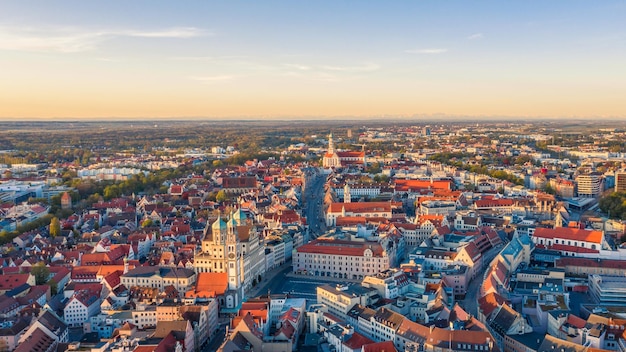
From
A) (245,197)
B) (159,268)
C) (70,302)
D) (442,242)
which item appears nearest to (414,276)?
(442,242)

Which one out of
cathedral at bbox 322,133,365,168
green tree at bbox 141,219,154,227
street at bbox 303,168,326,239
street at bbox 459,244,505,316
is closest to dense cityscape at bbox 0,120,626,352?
street at bbox 459,244,505,316

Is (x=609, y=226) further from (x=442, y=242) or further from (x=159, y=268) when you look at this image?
(x=159, y=268)

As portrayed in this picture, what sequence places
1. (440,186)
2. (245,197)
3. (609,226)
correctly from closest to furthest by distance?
(609,226) < (245,197) < (440,186)

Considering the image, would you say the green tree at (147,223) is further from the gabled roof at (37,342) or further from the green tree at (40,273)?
the gabled roof at (37,342)

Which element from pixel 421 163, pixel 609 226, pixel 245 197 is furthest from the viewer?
pixel 421 163

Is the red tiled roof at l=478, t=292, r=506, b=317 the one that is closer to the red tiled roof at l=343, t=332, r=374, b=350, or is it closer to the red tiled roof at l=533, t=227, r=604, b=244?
the red tiled roof at l=343, t=332, r=374, b=350

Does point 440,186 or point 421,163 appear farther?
point 421,163
